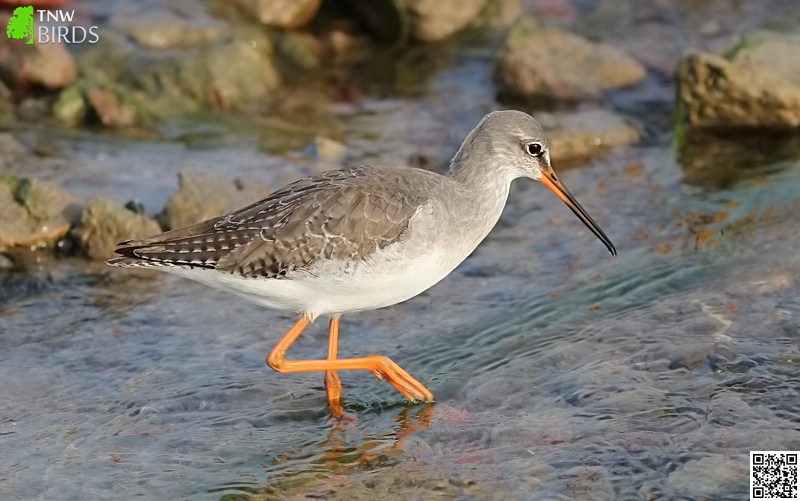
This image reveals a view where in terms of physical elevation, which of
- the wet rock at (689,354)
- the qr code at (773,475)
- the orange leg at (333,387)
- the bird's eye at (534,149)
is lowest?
the qr code at (773,475)

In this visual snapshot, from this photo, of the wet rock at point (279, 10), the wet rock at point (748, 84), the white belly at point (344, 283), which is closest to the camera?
the white belly at point (344, 283)

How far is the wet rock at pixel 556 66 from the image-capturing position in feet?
50.1

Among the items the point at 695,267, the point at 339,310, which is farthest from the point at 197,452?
the point at 695,267

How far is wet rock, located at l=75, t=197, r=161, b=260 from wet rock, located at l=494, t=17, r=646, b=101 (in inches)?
247

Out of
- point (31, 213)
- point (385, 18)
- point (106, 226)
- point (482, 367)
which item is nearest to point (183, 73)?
point (385, 18)

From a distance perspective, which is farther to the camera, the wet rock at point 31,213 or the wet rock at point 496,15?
the wet rock at point 496,15

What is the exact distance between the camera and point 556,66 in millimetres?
15430

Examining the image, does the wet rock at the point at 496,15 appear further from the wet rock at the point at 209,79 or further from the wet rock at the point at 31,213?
the wet rock at the point at 31,213

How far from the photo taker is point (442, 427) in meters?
8.15

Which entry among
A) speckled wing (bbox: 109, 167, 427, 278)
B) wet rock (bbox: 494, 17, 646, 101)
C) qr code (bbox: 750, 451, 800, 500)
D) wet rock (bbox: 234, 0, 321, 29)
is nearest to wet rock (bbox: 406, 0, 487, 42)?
wet rock (bbox: 234, 0, 321, 29)

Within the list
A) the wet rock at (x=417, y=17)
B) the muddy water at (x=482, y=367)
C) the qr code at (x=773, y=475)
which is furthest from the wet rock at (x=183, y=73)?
the qr code at (x=773, y=475)

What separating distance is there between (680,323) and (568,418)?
1667mm

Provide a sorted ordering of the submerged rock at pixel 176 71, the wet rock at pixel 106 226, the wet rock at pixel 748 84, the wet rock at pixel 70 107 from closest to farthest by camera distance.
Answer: the wet rock at pixel 106 226, the wet rock at pixel 748 84, the wet rock at pixel 70 107, the submerged rock at pixel 176 71

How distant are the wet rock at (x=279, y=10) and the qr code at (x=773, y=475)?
1150 cm
